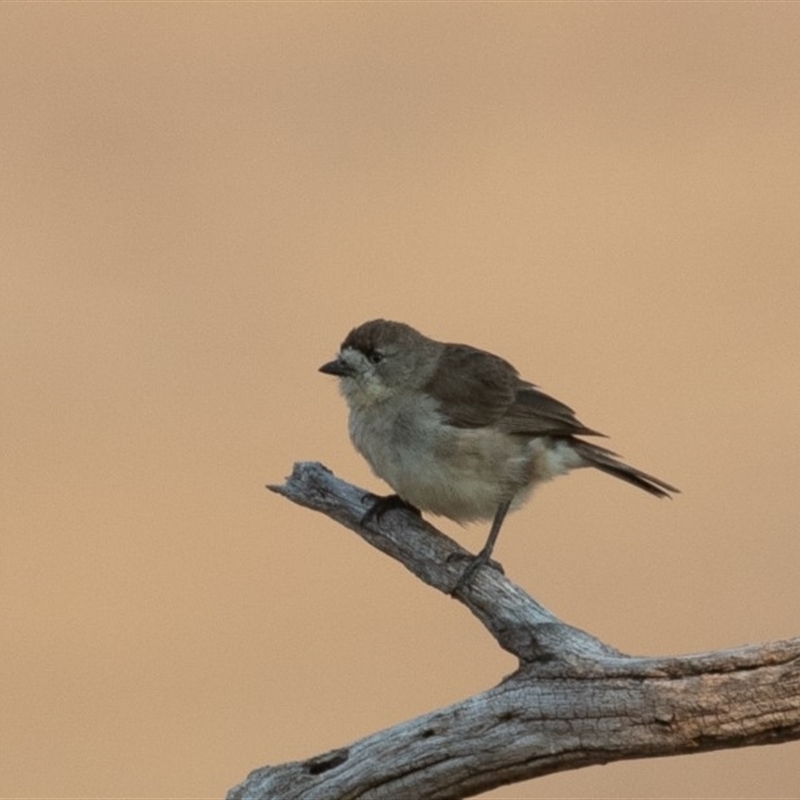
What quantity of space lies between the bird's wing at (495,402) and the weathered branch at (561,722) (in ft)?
5.95

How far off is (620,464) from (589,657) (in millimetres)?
2424

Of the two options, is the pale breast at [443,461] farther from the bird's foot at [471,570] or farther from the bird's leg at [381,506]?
the bird's foot at [471,570]

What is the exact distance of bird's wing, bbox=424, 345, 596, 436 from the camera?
8484 millimetres

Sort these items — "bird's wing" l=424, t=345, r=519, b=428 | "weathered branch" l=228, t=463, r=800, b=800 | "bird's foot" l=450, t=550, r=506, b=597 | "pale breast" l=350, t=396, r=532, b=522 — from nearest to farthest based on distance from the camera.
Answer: "weathered branch" l=228, t=463, r=800, b=800 → "bird's foot" l=450, t=550, r=506, b=597 → "pale breast" l=350, t=396, r=532, b=522 → "bird's wing" l=424, t=345, r=519, b=428

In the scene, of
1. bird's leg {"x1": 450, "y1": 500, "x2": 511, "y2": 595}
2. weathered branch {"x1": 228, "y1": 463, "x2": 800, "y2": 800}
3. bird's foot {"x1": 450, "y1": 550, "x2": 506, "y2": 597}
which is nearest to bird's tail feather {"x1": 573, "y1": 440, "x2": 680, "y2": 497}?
bird's leg {"x1": 450, "y1": 500, "x2": 511, "y2": 595}

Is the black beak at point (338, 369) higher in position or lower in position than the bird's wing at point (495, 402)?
higher

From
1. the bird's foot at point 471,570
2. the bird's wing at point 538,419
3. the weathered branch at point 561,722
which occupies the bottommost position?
the weathered branch at point 561,722

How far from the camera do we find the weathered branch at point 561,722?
6043 mm

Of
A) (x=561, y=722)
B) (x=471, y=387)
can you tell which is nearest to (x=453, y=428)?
(x=471, y=387)

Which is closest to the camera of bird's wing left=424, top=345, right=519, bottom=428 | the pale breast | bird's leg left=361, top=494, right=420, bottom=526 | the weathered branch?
the weathered branch

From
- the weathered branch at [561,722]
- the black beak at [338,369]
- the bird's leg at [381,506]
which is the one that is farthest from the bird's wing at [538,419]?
the weathered branch at [561,722]

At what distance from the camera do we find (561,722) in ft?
20.5

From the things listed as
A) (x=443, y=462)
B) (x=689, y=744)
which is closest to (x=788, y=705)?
(x=689, y=744)

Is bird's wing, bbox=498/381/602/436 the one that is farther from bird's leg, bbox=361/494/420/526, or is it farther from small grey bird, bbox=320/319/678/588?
bird's leg, bbox=361/494/420/526
